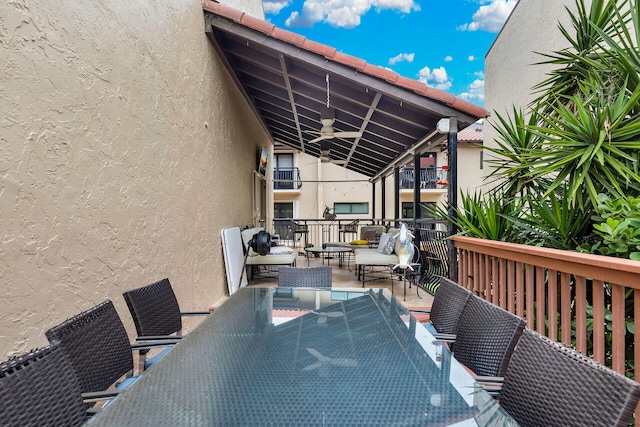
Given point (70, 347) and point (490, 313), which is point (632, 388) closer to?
point (490, 313)

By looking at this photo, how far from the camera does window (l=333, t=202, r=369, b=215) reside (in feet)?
50.9

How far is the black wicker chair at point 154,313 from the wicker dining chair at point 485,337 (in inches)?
50.7

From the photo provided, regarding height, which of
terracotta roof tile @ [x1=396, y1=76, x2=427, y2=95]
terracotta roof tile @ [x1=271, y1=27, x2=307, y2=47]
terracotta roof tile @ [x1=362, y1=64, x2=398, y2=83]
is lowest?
terracotta roof tile @ [x1=396, y1=76, x2=427, y2=95]

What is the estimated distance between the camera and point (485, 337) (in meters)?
1.40

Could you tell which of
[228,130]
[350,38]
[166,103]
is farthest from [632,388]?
[350,38]

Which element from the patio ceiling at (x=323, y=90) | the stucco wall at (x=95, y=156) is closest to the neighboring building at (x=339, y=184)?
the patio ceiling at (x=323, y=90)

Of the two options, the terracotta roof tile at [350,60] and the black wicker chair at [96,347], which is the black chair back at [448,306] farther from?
the terracotta roof tile at [350,60]

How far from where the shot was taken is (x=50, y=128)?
1578 mm

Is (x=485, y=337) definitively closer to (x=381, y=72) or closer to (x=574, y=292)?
(x=574, y=292)

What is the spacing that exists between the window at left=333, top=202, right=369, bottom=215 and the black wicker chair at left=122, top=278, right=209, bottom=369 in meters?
13.6

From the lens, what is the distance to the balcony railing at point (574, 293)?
1.42m

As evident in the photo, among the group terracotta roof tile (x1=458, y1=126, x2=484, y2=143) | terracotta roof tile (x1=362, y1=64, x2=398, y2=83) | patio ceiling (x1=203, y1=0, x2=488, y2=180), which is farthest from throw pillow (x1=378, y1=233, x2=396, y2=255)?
terracotta roof tile (x1=458, y1=126, x2=484, y2=143)

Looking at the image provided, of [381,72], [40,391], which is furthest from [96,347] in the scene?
[381,72]

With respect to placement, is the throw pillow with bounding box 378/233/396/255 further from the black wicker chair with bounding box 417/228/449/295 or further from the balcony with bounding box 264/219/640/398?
the balcony with bounding box 264/219/640/398
